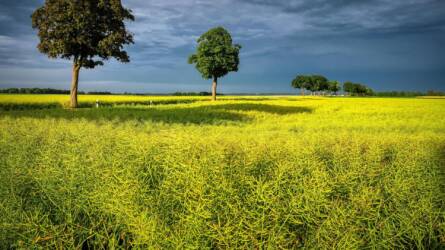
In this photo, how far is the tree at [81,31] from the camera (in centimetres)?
3114

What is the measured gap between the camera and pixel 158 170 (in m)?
3.87

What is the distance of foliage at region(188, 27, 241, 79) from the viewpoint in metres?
54.6

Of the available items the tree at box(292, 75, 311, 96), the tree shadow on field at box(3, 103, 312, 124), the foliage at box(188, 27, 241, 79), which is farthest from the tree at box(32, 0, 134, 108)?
the tree at box(292, 75, 311, 96)

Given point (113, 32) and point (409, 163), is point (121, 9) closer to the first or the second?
point (113, 32)

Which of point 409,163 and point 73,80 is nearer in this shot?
point 409,163

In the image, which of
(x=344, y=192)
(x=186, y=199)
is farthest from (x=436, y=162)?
(x=186, y=199)

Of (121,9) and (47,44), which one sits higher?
(121,9)

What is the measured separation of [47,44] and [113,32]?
6147 mm

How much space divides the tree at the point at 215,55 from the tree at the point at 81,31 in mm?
21891

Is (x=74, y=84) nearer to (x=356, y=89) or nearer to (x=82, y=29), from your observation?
(x=82, y=29)

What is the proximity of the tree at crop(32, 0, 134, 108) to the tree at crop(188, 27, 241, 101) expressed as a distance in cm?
2189

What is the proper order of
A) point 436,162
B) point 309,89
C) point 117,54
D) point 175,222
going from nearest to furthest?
1. point 175,222
2. point 436,162
3. point 117,54
4. point 309,89

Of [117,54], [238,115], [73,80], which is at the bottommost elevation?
[238,115]

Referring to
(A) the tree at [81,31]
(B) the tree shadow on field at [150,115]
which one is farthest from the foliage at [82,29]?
(B) the tree shadow on field at [150,115]
